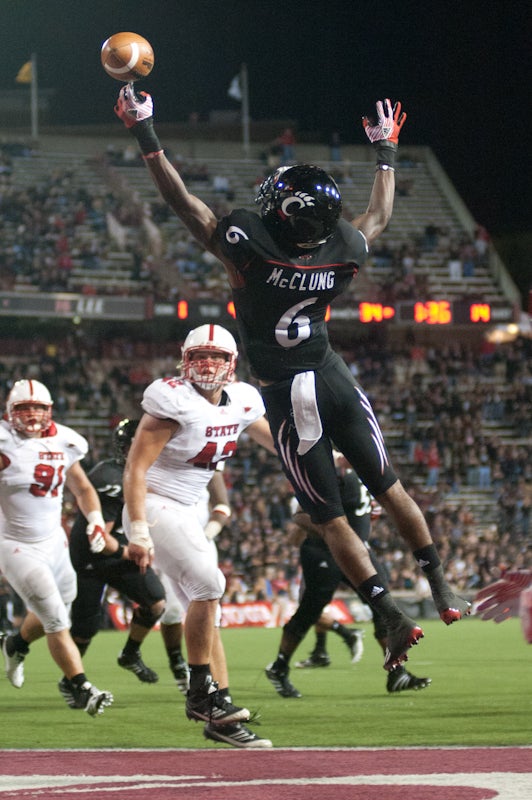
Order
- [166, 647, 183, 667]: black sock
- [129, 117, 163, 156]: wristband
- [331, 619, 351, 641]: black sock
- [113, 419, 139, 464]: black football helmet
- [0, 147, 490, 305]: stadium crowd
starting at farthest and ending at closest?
[0, 147, 490, 305]: stadium crowd, [331, 619, 351, 641]: black sock, [113, 419, 139, 464]: black football helmet, [166, 647, 183, 667]: black sock, [129, 117, 163, 156]: wristband

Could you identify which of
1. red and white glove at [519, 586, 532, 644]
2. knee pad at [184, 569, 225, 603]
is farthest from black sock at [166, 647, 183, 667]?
red and white glove at [519, 586, 532, 644]

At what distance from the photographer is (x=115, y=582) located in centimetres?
945

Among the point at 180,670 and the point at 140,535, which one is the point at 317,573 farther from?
the point at 140,535

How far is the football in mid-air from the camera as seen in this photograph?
5.38 meters

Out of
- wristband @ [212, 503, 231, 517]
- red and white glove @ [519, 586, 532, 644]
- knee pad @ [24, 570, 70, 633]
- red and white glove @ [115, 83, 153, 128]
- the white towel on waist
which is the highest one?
red and white glove @ [115, 83, 153, 128]

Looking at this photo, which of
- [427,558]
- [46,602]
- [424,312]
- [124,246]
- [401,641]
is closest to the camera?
[401,641]

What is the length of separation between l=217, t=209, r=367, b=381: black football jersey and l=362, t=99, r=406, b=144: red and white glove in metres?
A: 0.94

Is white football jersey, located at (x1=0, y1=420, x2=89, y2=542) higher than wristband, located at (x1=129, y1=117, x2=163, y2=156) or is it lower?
lower

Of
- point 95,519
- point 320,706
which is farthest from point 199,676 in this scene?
point 95,519

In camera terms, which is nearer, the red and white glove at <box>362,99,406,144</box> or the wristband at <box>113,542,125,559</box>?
the red and white glove at <box>362,99,406,144</box>

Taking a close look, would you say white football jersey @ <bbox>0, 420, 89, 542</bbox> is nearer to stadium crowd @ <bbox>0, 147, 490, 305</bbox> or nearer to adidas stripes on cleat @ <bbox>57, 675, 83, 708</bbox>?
adidas stripes on cleat @ <bbox>57, 675, 83, 708</bbox>

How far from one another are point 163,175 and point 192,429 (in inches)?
64.9

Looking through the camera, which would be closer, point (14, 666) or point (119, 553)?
point (14, 666)

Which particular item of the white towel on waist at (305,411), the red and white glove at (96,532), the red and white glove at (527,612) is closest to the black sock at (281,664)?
the red and white glove at (96,532)
